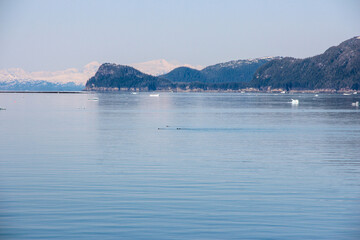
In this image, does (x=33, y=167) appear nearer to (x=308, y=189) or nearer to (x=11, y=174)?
(x=11, y=174)

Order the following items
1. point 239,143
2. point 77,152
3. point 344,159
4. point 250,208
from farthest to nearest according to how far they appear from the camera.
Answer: point 239,143
point 77,152
point 344,159
point 250,208

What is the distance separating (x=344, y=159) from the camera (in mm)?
42344

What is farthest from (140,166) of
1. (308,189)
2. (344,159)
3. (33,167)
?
(344,159)

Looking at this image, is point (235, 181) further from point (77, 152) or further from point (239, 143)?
point (239, 143)

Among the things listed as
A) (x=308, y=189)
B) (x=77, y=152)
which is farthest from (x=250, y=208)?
(x=77, y=152)

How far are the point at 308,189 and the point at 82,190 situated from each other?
12.2 meters

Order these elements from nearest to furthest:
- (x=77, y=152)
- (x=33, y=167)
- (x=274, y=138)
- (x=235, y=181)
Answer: (x=235, y=181)
(x=33, y=167)
(x=77, y=152)
(x=274, y=138)

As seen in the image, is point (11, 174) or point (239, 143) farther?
point (239, 143)

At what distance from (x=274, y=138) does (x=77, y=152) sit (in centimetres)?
2461

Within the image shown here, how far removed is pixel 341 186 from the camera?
30.4 m

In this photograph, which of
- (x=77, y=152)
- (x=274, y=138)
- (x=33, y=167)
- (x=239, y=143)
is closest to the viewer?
(x=33, y=167)

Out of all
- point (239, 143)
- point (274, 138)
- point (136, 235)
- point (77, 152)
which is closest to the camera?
point (136, 235)

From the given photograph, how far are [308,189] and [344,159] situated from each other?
14.3 metres

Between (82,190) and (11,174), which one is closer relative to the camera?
(82,190)
